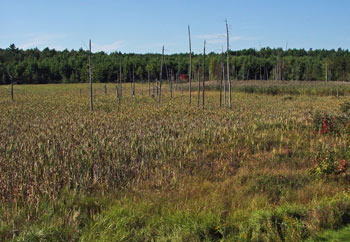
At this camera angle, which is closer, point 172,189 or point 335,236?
point 335,236

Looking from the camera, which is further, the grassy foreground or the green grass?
the grassy foreground

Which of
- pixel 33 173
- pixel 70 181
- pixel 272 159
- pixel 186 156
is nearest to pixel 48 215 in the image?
pixel 70 181

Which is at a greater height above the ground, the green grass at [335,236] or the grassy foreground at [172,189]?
the grassy foreground at [172,189]

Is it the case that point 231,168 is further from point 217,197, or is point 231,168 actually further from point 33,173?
point 33,173

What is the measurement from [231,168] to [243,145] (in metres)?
2.61

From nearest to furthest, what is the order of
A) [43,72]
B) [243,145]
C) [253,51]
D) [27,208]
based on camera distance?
[27,208] → [243,145] → [43,72] → [253,51]

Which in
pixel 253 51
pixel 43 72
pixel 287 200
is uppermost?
pixel 253 51

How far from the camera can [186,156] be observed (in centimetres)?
980

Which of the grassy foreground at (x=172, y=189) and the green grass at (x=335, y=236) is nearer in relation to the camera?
the green grass at (x=335, y=236)

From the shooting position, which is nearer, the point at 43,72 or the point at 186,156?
the point at 186,156

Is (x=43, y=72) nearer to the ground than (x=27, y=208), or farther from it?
farther from it

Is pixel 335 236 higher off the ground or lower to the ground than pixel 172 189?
lower

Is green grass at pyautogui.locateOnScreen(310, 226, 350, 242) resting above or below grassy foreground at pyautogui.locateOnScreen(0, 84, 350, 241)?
below

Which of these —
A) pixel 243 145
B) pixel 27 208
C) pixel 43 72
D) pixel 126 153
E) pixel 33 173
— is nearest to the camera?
pixel 27 208
